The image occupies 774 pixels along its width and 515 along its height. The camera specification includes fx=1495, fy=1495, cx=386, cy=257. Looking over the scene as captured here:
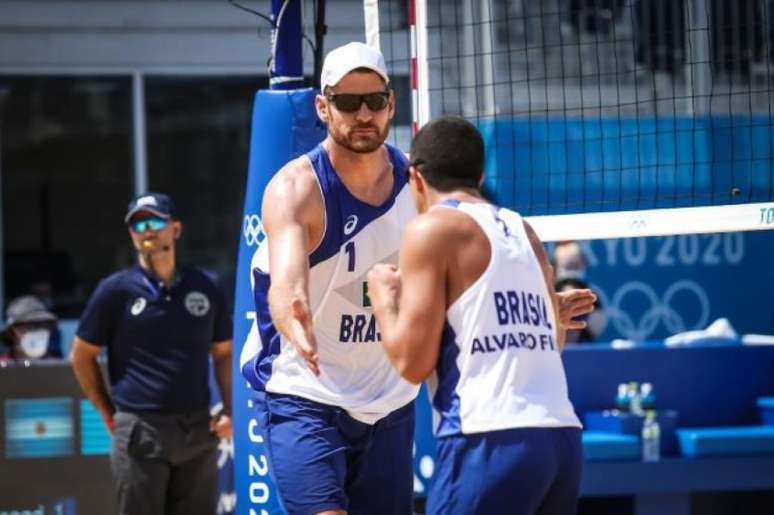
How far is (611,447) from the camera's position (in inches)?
330

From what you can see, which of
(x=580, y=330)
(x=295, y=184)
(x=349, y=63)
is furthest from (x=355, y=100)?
(x=580, y=330)

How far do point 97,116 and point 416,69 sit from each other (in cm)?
799

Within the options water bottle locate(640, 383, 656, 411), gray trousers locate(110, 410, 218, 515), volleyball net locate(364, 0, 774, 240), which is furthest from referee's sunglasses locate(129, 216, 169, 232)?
water bottle locate(640, 383, 656, 411)

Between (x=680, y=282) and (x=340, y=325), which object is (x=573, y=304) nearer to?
(x=340, y=325)

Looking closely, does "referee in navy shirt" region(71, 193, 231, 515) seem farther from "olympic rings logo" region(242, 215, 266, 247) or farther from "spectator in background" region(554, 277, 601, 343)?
Result: "spectator in background" region(554, 277, 601, 343)

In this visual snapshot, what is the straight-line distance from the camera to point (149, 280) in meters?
7.64

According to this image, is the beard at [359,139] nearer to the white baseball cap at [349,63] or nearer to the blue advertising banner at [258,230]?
the white baseball cap at [349,63]

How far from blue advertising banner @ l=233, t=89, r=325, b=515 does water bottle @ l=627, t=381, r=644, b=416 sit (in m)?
2.96

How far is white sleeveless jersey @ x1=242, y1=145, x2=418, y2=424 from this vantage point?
501 centimetres

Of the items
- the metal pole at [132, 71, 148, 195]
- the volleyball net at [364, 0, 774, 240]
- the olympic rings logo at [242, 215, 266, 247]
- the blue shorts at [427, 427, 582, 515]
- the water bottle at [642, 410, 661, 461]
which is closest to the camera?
the blue shorts at [427, 427, 582, 515]

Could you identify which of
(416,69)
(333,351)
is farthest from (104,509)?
(333,351)

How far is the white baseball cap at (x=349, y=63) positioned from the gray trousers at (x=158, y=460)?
9.58 feet

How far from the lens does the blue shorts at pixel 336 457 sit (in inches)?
193

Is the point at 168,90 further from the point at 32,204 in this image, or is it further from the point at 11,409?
the point at 11,409
